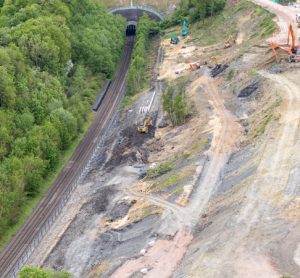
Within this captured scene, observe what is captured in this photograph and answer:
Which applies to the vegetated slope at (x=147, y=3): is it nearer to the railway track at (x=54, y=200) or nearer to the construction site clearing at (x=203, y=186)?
the railway track at (x=54, y=200)

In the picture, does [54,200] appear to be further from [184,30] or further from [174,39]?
[184,30]

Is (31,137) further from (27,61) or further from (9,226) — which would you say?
(27,61)

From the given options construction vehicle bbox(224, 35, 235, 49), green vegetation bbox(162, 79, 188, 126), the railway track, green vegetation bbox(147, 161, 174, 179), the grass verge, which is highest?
construction vehicle bbox(224, 35, 235, 49)

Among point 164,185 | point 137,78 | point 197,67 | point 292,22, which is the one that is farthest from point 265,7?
point 164,185

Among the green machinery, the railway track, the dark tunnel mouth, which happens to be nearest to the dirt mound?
the railway track

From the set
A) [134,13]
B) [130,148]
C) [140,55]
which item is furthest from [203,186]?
[134,13]

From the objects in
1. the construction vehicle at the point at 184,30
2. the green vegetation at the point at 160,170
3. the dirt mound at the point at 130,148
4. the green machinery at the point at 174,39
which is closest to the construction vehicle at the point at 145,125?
the dirt mound at the point at 130,148

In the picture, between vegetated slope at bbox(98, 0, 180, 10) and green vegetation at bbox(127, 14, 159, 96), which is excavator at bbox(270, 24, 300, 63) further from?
vegetated slope at bbox(98, 0, 180, 10)
